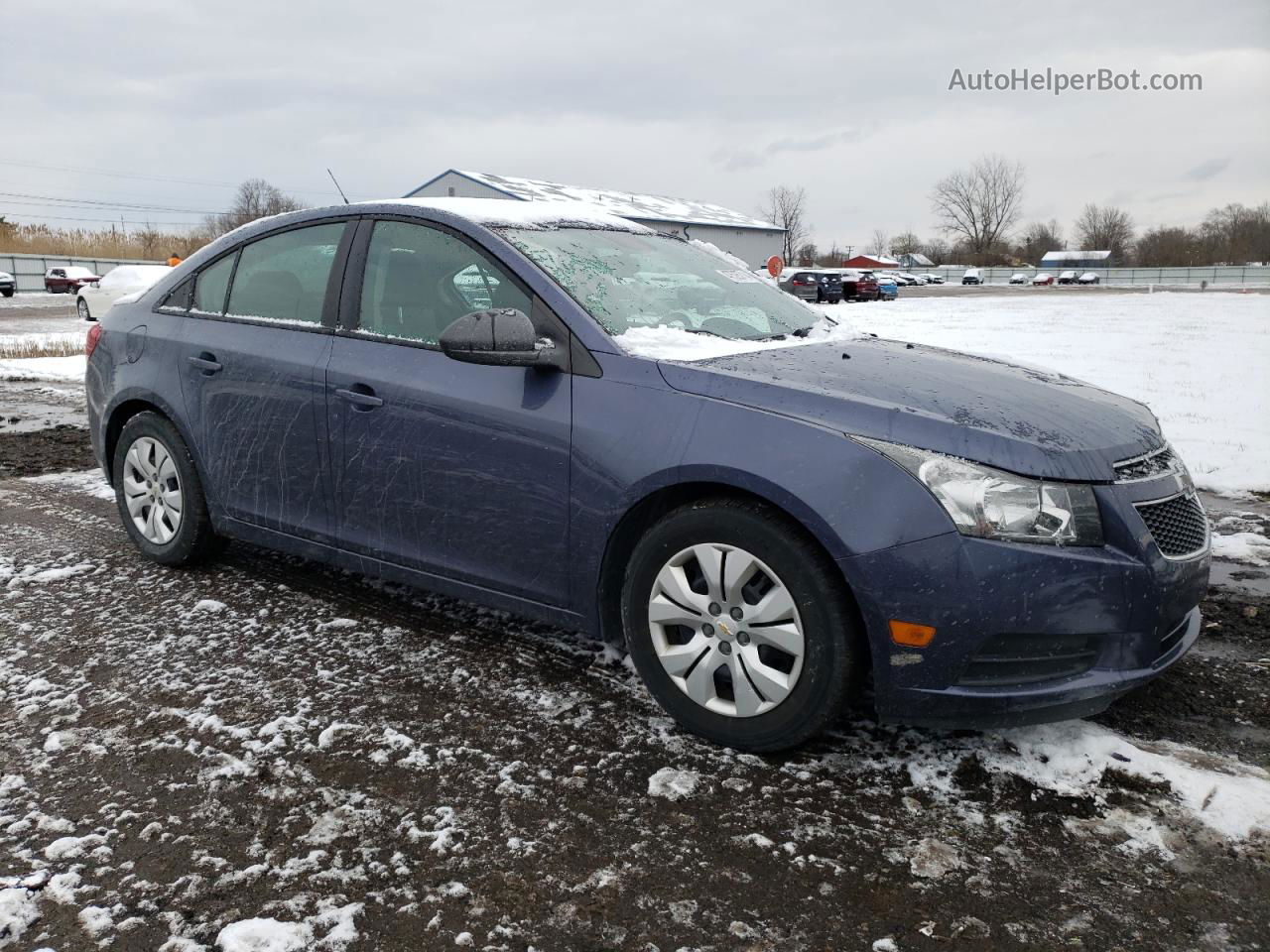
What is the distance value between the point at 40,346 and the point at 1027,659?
17.7 m

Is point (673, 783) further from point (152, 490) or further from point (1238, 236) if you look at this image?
point (1238, 236)

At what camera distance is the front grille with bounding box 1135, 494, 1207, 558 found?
268 cm

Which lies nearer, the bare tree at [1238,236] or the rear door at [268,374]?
the rear door at [268,374]

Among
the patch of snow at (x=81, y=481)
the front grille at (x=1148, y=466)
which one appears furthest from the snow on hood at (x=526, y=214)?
the patch of snow at (x=81, y=481)

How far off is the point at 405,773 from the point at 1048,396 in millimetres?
2257

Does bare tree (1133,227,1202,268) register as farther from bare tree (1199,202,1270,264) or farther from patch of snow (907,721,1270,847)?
patch of snow (907,721,1270,847)

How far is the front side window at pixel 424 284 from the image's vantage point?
11.2ft

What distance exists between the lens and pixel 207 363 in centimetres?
414

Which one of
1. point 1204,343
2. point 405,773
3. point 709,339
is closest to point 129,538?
point 405,773

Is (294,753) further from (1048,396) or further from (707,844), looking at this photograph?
(1048,396)

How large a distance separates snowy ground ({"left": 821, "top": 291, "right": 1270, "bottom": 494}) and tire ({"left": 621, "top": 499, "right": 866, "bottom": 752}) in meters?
1.62

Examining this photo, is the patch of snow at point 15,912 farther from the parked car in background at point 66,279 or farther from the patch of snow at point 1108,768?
the parked car in background at point 66,279

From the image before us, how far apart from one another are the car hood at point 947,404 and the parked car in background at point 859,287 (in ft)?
137

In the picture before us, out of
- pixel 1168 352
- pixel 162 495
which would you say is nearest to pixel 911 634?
pixel 162 495
